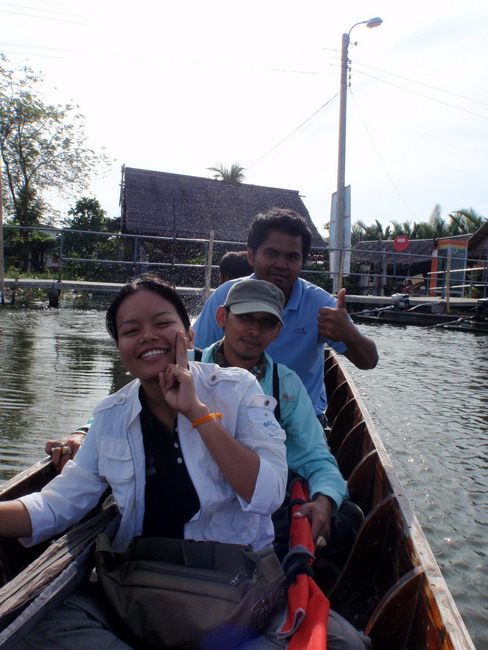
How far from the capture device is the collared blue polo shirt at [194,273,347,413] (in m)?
3.09

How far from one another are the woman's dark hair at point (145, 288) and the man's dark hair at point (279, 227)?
1348mm

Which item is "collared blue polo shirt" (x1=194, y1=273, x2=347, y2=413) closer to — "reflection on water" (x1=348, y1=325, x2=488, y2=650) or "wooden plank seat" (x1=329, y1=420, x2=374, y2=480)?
"wooden plank seat" (x1=329, y1=420, x2=374, y2=480)

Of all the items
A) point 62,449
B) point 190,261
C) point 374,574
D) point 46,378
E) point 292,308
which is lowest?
point 46,378

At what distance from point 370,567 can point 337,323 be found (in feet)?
3.79

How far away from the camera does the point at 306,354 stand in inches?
122

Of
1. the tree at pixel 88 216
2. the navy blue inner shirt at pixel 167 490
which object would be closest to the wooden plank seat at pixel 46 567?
the navy blue inner shirt at pixel 167 490

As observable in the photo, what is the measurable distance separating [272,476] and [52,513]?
2.20ft

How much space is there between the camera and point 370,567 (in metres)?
2.45

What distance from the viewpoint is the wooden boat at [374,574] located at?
1431 mm

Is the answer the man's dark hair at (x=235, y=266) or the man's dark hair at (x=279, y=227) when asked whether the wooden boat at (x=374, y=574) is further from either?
the man's dark hair at (x=235, y=266)

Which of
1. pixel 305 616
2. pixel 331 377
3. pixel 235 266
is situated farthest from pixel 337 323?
pixel 331 377

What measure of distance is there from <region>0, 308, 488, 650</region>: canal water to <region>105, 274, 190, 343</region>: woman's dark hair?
2433 mm

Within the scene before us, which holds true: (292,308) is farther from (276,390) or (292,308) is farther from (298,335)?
(276,390)

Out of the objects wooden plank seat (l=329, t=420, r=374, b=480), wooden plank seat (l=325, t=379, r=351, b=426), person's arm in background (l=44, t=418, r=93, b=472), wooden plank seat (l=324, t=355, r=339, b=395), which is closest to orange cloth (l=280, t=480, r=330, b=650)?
person's arm in background (l=44, t=418, r=93, b=472)
